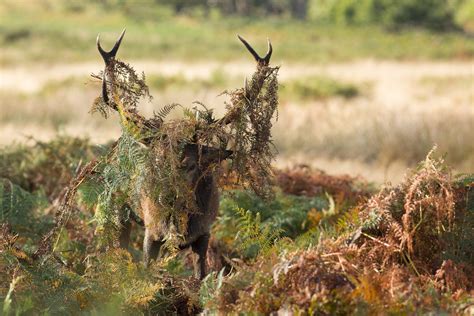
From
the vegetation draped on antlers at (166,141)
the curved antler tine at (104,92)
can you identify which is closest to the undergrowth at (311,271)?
the vegetation draped on antlers at (166,141)

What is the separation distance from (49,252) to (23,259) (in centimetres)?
22

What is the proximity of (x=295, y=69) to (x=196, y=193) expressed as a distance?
2993 centimetres

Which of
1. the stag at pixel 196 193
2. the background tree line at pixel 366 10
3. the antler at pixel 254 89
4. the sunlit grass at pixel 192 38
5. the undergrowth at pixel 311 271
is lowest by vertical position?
the undergrowth at pixel 311 271

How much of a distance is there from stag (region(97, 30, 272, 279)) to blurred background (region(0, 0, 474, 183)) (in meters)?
0.25

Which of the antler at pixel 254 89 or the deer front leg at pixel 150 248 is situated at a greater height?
the antler at pixel 254 89

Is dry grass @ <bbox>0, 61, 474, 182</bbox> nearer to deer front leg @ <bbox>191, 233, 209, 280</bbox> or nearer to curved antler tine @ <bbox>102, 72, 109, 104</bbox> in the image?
deer front leg @ <bbox>191, 233, 209, 280</bbox>

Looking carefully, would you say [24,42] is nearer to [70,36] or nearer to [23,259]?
[70,36]

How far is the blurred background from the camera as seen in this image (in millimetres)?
14352

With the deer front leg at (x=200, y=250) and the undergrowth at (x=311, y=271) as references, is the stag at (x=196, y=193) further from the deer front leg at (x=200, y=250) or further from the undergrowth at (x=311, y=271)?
the undergrowth at (x=311, y=271)

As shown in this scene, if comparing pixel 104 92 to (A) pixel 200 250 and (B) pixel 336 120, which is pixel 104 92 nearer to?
(A) pixel 200 250

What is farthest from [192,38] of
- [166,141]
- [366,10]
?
[166,141]

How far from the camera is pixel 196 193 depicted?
499 cm

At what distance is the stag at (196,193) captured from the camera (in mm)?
4848

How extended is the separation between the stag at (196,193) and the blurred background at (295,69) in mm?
245
